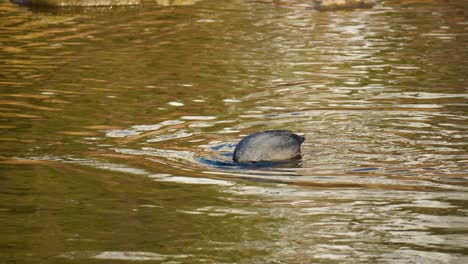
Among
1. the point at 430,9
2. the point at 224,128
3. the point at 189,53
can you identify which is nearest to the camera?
the point at 224,128

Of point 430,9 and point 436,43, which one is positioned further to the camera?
point 430,9

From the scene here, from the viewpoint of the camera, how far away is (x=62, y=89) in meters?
13.5

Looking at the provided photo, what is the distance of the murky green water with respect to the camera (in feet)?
22.7

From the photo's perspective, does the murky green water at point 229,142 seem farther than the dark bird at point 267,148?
No

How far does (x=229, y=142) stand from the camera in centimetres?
1018

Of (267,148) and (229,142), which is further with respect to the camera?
(229,142)

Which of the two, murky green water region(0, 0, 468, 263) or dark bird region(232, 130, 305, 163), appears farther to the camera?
dark bird region(232, 130, 305, 163)

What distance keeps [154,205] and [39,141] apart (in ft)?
9.05

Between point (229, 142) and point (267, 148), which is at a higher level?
point (267, 148)

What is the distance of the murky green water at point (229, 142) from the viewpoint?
6910mm

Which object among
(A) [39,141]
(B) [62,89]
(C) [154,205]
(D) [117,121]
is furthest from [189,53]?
(C) [154,205]

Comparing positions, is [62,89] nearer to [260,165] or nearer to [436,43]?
[260,165]

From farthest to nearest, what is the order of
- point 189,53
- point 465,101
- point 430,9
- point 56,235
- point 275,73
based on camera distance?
1. point 430,9
2. point 189,53
3. point 275,73
4. point 465,101
5. point 56,235

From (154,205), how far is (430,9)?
15.0 metres
